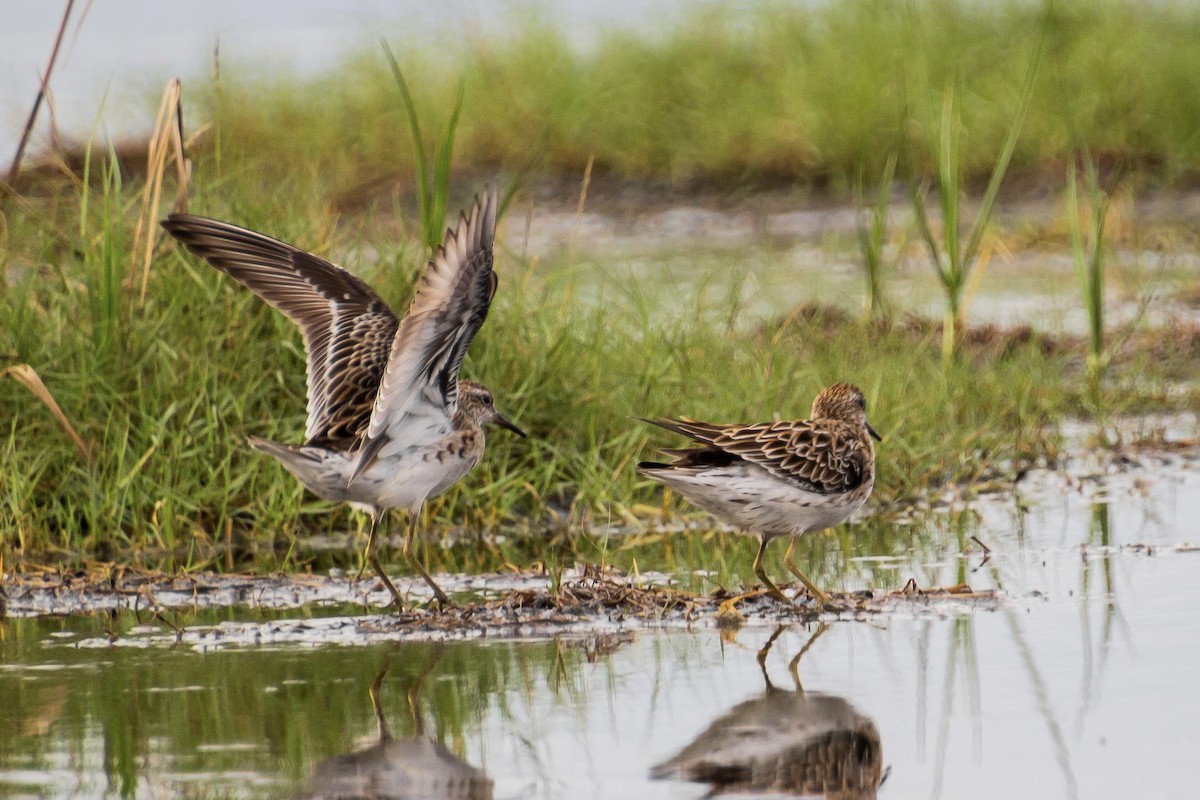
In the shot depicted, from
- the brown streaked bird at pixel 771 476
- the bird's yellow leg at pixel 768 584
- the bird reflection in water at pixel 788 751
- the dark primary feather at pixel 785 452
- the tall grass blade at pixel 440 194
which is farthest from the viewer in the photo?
the tall grass blade at pixel 440 194

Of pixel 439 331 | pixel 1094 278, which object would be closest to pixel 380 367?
pixel 439 331

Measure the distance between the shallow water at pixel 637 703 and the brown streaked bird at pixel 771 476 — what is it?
53 centimetres

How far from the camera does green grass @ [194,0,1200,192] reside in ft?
72.7

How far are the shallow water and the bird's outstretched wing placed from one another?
91cm

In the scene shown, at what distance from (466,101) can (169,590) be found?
16210 mm

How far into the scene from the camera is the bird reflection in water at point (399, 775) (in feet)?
17.6

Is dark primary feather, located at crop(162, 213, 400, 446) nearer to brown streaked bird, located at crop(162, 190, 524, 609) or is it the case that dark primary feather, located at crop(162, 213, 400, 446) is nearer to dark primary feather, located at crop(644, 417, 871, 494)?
brown streaked bird, located at crop(162, 190, 524, 609)

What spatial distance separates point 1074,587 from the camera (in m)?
8.11

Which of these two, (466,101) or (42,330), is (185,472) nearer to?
(42,330)

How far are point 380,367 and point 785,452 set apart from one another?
6.29 feet

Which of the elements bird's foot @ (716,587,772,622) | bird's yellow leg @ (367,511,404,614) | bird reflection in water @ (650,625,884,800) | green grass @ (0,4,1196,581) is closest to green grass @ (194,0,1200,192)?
green grass @ (0,4,1196,581)

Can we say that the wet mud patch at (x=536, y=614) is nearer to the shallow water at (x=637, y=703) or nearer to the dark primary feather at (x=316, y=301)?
the shallow water at (x=637, y=703)

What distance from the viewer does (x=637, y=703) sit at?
634cm

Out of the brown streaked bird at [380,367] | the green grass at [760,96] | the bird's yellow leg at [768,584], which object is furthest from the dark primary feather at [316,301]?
the green grass at [760,96]
